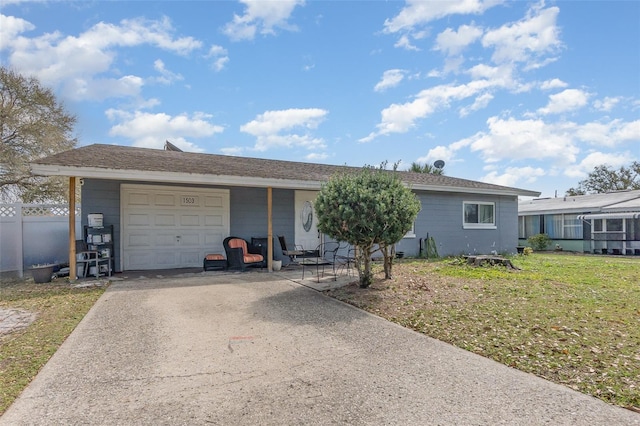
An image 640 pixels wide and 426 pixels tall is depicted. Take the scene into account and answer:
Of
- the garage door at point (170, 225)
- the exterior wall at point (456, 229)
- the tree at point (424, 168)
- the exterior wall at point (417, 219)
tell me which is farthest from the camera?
the tree at point (424, 168)

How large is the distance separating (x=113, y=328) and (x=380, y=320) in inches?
144

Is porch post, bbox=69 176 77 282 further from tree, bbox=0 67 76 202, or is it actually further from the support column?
tree, bbox=0 67 76 202

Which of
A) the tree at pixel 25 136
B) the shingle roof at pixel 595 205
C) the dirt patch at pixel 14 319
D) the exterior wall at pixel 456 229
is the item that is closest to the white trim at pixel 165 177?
the dirt patch at pixel 14 319

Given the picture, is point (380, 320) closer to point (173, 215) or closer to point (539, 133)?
point (173, 215)

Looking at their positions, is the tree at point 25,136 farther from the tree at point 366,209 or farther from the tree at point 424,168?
the tree at point 424,168

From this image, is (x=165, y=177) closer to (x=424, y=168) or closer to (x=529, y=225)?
(x=424, y=168)

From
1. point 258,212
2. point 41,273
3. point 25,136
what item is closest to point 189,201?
point 258,212

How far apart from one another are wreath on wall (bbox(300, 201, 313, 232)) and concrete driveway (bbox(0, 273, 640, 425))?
6555 millimetres

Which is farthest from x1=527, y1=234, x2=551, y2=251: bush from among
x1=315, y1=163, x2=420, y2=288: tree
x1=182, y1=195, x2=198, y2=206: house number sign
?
x1=182, y1=195, x2=198, y2=206: house number sign

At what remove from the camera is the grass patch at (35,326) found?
3.38m

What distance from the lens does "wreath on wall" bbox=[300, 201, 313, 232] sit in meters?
12.0

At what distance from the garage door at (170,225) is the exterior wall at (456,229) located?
6.37 metres

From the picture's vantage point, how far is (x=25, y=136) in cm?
1709

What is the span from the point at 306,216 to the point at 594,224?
16.2 metres
